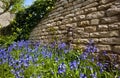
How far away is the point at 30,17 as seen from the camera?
8.81 meters

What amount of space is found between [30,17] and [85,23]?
4.19m

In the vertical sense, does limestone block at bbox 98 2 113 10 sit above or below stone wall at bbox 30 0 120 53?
above

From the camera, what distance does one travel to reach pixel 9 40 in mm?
8445

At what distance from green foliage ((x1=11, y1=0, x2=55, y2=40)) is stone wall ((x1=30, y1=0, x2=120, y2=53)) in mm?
673

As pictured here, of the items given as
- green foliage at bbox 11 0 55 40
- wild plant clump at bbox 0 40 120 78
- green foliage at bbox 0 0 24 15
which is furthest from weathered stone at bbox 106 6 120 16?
green foliage at bbox 0 0 24 15

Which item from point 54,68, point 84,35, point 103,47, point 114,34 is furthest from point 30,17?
point 114,34

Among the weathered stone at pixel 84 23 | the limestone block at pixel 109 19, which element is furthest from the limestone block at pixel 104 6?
the weathered stone at pixel 84 23

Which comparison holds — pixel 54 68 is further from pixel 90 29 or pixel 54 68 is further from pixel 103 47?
pixel 90 29

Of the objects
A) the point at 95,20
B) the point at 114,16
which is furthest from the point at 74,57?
the point at 114,16

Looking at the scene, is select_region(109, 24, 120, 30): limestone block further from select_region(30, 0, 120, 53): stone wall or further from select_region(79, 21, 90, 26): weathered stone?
select_region(79, 21, 90, 26): weathered stone

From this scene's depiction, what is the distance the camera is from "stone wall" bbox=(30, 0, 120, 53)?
4.06 metres

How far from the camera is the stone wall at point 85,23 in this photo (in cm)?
406

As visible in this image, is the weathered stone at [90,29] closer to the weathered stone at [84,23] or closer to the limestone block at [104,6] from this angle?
the weathered stone at [84,23]

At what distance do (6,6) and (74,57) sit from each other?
6725mm
